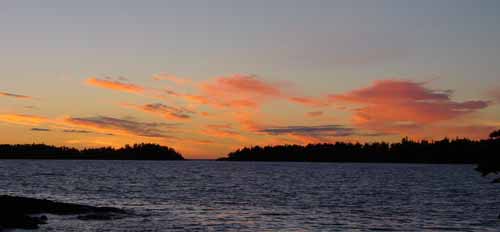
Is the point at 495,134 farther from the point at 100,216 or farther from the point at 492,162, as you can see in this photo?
the point at 100,216

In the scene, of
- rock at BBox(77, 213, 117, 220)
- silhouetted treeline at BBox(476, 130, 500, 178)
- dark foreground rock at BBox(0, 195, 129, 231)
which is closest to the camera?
silhouetted treeline at BBox(476, 130, 500, 178)

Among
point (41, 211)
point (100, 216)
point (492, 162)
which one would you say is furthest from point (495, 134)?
point (41, 211)

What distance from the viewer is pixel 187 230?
47.8 meters

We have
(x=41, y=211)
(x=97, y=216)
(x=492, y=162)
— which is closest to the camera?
(x=492, y=162)

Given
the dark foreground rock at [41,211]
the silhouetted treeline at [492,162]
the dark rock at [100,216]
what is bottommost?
the dark rock at [100,216]

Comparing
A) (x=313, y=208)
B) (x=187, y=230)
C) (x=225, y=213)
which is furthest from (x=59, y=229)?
(x=313, y=208)

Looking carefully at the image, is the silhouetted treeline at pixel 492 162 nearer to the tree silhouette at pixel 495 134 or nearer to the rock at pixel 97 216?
the tree silhouette at pixel 495 134

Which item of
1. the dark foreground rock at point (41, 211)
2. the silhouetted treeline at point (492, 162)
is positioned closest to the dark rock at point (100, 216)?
the dark foreground rock at point (41, 211)

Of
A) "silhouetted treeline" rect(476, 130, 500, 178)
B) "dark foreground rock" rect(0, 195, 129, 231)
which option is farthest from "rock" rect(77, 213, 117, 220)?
"silhouetted treeline" rect(476, 130, 500, 178)

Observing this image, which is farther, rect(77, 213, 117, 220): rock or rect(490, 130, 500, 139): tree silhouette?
rect(77, 213, 117, 220): rock

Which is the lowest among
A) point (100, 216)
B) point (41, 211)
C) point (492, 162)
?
point (100, 216)

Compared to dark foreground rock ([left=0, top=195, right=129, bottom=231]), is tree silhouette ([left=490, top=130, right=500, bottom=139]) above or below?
above

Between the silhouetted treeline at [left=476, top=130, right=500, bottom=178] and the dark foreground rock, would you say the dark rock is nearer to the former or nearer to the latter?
the dark foreground rock

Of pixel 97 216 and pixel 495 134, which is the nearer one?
pixel 495 134
